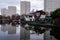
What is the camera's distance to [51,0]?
53750mm

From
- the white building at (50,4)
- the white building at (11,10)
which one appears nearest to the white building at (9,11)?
the white building at (11,10)

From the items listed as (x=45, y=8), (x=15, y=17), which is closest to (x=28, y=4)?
(x=15, y=17)

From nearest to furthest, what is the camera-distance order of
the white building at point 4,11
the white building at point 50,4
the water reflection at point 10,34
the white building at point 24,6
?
1. the water reflection at point 10,34
2. the white building at point 50,4
3. the white building at point 24,6
4. the white building at point 4,11

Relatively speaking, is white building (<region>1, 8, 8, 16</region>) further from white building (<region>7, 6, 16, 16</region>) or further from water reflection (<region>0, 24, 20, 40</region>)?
water reflection (<region>0, 24, 20, 40</region>)

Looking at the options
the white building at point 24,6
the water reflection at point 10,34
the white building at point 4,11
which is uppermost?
the white building at point 24,6

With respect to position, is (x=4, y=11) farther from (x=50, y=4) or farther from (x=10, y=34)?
(x=10, y=34)

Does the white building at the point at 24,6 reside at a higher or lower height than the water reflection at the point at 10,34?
higher

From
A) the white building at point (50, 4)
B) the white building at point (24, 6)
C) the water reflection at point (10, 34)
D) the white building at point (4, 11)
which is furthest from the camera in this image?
the white building at point (4, 11)

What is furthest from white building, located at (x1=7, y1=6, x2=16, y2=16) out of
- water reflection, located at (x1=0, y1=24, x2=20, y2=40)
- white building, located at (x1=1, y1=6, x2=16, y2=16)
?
water reflection, located at (x1=0, y1=24, x2=20, y2=40)

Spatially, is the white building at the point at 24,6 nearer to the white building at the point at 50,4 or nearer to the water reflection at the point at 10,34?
the white building at the point at 50,4

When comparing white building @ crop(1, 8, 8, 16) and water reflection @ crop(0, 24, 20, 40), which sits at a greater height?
white building @ crop(1, 8, 8, 16)

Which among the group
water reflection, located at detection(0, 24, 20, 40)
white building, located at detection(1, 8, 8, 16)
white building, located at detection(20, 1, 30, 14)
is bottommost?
water reflection, located at detection(0, 24, 20, 40)

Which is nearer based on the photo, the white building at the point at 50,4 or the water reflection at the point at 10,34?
the water reflection at the point at 10,34

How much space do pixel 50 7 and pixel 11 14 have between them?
2468 cm
